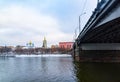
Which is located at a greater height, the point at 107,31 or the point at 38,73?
the point at 107,31

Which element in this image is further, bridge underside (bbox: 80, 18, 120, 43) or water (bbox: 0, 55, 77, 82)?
water (bbox: 0, 55, 77, 82)

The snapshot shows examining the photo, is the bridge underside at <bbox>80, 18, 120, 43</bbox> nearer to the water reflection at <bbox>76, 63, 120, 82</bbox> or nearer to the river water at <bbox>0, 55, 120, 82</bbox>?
the river water at <bbox>0, 55, 120, 82</bbox>

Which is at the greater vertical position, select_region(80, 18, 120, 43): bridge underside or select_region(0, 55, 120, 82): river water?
select_region(80, 18, 120, 43): bridge underside

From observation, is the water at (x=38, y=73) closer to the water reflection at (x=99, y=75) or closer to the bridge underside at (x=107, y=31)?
the water reflection at (x=99, y=75)

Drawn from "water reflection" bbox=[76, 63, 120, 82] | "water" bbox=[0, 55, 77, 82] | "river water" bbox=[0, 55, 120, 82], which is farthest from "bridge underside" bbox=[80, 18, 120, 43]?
"water" bbox=[0, 55, 77, 82]

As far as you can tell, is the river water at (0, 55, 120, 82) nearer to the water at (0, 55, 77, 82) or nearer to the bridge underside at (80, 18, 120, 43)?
the water at (0, 55, 77, 82)

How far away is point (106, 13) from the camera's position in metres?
24.5

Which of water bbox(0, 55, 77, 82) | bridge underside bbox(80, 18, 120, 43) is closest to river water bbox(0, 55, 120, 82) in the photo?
water bbox(0, 55, 77, 82)

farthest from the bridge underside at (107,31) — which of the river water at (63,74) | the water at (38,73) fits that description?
the water at (38,73)

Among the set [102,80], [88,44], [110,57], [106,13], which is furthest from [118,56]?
[106,13]

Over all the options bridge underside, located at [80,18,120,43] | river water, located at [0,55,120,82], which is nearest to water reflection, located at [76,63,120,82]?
river water, located at [0,55,120,82]

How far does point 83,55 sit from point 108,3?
1828 inches

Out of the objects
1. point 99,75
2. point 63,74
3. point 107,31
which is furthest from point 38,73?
point 107,31

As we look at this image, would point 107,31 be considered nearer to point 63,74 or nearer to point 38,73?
point 63,74
